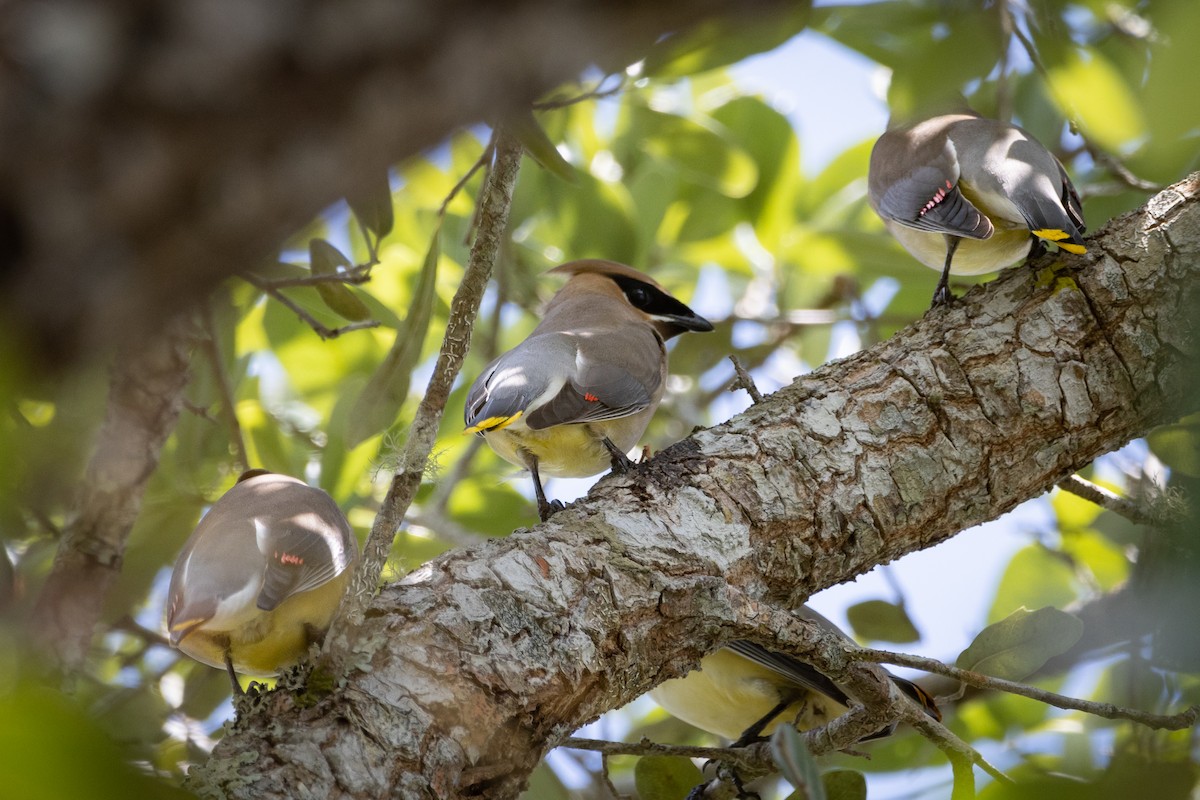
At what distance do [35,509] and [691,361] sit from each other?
4.03 m

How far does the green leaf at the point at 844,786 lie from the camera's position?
241 centimetres

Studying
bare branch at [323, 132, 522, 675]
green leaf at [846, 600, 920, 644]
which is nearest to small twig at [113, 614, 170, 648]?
bare branch at [323, 132, 522, 675]

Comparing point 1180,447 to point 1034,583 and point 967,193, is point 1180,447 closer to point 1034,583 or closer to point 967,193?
point 967,193

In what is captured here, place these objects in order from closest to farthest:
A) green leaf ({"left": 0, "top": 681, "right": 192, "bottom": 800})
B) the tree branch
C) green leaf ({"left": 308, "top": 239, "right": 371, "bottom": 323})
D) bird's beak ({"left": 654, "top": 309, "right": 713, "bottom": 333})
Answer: green leaf ({"left": 0, "top": 681, "right": 192, "bottom": 800}) < the tree branch < green leaf ({"left": 308, "top": 239, "right": 371, "bottom": 323}) < bird's beak ({"left": 654, "top": 309, "right": 713, "bottom": 333})

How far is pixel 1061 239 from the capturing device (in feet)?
9.43

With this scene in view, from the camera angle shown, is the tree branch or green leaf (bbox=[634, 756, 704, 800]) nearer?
the tree branch

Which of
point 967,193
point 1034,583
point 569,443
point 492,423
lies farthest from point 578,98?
point 1034,583

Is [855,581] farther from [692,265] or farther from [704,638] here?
[692,265]

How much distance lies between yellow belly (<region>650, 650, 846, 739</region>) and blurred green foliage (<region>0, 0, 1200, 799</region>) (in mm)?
301

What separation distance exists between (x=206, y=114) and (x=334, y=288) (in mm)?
2514

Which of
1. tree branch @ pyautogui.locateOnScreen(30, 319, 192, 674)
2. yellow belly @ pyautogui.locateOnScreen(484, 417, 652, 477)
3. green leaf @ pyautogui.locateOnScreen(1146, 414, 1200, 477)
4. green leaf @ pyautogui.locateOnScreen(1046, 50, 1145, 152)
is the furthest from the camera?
yellow belly @ pyautogui.locateOnScreen(484, 417, 652, 477)

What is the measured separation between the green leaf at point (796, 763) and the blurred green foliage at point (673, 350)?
1.01 feet

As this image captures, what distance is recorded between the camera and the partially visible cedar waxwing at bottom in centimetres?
248

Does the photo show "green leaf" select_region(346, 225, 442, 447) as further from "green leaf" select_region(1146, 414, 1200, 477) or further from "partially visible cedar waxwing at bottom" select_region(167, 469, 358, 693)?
"green leaf" select_region(1146, 414, 1200, 477)
